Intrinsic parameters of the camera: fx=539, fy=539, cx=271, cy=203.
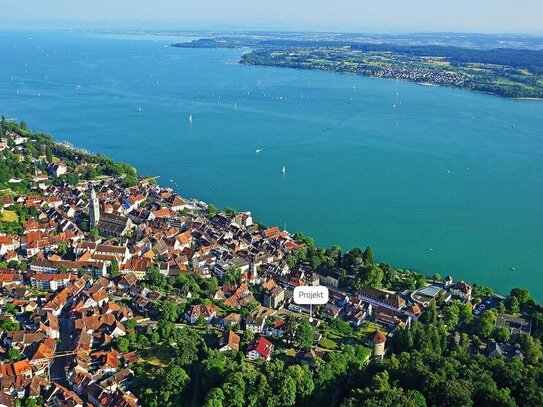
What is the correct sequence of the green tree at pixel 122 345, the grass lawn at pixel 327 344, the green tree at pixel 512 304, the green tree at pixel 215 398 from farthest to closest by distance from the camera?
1. the green tree at pixel 512 304
2. the grass lawn at pixel 327 344
3. the green tree at pixel 122 345
4. the green tree at pixel 215 398

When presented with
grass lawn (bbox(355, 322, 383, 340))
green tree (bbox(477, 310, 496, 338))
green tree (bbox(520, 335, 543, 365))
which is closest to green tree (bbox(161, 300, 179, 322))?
grass lawn (bbox(355, 322, 383, 340))

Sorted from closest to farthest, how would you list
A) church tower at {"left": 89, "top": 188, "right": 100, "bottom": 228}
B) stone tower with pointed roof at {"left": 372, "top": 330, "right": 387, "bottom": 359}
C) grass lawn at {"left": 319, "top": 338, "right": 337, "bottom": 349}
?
stone tower with pointed roof at {"left": 372, "top": 330, "right": 387, "bottom": 359} < grass lawn at {"left": 319, "top": 338, "right": 337, "bottom": 349} < church tower at {"left": 89, "top": 188, "right": 100, "bottom": 228}

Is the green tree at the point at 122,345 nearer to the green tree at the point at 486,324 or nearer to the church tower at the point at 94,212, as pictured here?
the church tower at the point at 94,212

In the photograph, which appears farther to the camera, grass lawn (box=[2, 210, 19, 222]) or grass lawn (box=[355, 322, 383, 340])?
grass lawn (box=[2, 210, 19, 222])

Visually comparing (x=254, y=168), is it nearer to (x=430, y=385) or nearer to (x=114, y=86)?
(x=430, y=385)

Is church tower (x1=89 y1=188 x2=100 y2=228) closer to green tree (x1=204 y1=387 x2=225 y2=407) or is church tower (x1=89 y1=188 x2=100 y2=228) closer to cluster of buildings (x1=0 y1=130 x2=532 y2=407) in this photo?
cluster of buildings (x1=0 y1=130 x2=532 y2=407)

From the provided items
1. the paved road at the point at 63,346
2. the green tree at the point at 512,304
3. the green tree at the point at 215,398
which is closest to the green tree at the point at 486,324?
the green tree at the point at 512,304
